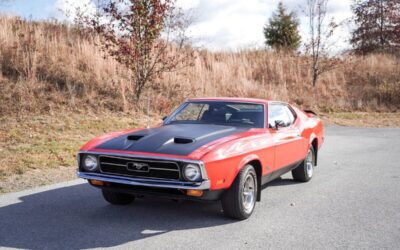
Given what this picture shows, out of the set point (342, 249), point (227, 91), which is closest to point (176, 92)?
point (227, 91)

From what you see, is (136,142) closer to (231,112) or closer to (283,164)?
(231,112)

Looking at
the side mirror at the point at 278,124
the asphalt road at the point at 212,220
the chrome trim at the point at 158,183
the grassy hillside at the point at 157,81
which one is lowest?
the asphalt road at the point at 212,220

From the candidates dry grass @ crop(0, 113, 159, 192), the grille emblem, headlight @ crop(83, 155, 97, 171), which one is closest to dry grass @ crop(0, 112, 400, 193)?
dry grass @ crop(0, 113, 159, 192)

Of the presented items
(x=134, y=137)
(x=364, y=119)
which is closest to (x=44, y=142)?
(x=134, y=137)

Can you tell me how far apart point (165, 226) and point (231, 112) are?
1995 millimetres

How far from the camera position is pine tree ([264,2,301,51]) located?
122 feet

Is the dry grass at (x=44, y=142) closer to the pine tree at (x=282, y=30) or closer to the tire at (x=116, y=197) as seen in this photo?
the tire at (x=116, y=197)

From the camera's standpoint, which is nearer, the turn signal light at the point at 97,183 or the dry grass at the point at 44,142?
the turn signal light at the point at 97,183

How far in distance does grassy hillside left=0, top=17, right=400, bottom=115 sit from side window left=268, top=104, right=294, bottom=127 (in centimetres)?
778

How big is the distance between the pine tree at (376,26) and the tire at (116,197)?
33127mm

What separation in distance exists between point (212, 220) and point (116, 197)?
1326 millimetres

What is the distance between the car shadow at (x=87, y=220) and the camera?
4.48 m

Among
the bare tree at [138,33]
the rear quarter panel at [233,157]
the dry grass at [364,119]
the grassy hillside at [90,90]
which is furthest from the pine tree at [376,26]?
the rear quarter panel at [233,157]

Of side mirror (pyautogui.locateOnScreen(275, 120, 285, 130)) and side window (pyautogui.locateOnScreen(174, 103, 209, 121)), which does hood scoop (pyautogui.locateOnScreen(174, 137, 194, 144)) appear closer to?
side window (pyautogui.locateOnScreen(174, 103, 209, 121))
